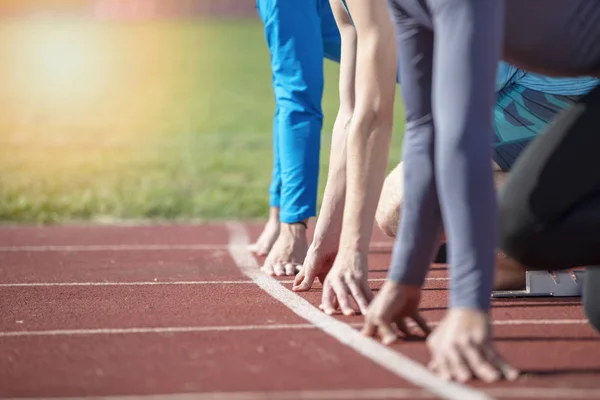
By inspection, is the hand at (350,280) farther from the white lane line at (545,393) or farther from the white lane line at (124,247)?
the white lane line at (124,247)

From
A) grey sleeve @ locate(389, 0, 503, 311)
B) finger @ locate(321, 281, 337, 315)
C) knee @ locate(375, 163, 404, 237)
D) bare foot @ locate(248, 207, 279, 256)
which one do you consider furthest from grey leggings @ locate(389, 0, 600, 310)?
bare foot @ locate(248, 207, 279, 256)

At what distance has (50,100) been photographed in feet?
74.8

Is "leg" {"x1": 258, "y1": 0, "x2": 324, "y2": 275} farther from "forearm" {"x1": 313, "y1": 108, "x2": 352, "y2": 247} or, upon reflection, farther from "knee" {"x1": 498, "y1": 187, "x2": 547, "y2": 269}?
"knee" {"x1": 498, "y1": 187, "x2": 547, "y2": 269}

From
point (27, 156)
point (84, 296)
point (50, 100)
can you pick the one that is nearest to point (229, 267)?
point (84, 296)

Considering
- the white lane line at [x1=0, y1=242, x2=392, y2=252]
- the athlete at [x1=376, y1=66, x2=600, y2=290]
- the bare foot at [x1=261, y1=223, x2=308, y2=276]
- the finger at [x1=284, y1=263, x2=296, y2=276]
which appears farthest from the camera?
the white lane line at [x1=0, y1=242, x2=392, y2=252]

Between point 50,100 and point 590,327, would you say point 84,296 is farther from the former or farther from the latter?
point 50,100

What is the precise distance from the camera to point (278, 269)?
4754mm

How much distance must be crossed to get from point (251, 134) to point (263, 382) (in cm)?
1379

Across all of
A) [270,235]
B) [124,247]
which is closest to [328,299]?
[270,235]

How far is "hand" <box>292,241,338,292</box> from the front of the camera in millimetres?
3951

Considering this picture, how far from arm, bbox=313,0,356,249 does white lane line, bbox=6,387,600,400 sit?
55.6 inches

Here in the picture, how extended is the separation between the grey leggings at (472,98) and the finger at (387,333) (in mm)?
136

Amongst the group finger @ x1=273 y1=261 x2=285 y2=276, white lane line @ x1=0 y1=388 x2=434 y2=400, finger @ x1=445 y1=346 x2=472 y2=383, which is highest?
finger @ x1=445 y1=346 x2=472 y2=383

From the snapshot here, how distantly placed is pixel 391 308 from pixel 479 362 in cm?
50
